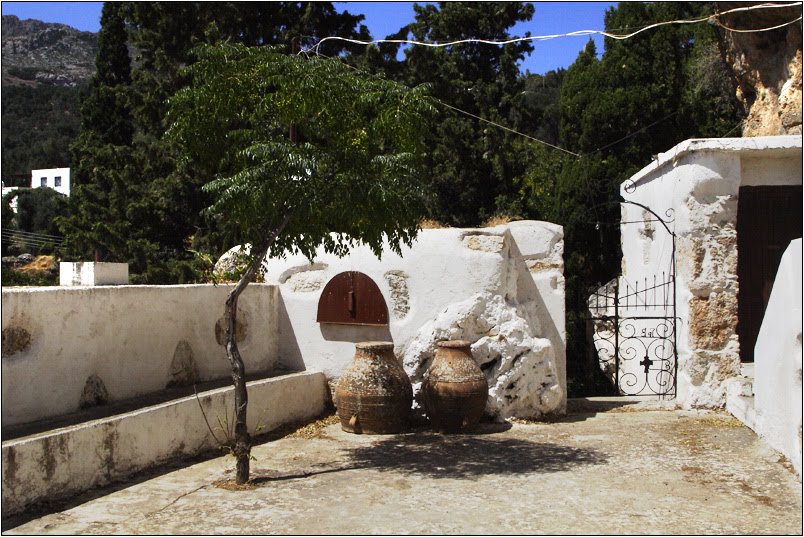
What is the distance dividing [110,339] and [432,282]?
3295 mm

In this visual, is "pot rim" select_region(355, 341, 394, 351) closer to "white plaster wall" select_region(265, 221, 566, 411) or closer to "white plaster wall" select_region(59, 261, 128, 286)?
"white plaster wall" select_region(265, 221, 566, 411)

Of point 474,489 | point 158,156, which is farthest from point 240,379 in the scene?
point 158,156

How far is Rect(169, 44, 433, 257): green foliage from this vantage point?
575 cm

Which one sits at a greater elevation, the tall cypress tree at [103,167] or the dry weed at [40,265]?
the tall cypress tree at [103,167]

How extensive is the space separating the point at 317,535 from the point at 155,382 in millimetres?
3046

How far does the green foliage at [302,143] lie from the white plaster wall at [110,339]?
1.38 m

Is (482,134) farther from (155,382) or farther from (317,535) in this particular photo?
(317,535)

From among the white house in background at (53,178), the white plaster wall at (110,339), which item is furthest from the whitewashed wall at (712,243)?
the white house in background at (53,178)

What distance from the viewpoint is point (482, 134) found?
57.2 feet

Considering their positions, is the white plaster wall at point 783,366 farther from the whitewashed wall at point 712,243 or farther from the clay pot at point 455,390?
the clay pot at point 455,390

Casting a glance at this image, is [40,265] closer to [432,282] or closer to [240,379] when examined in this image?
[432,282]

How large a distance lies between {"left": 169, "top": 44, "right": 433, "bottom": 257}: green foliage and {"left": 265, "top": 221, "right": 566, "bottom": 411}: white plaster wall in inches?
89.0

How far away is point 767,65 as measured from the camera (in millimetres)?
14508

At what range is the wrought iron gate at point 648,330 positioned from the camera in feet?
30.6
